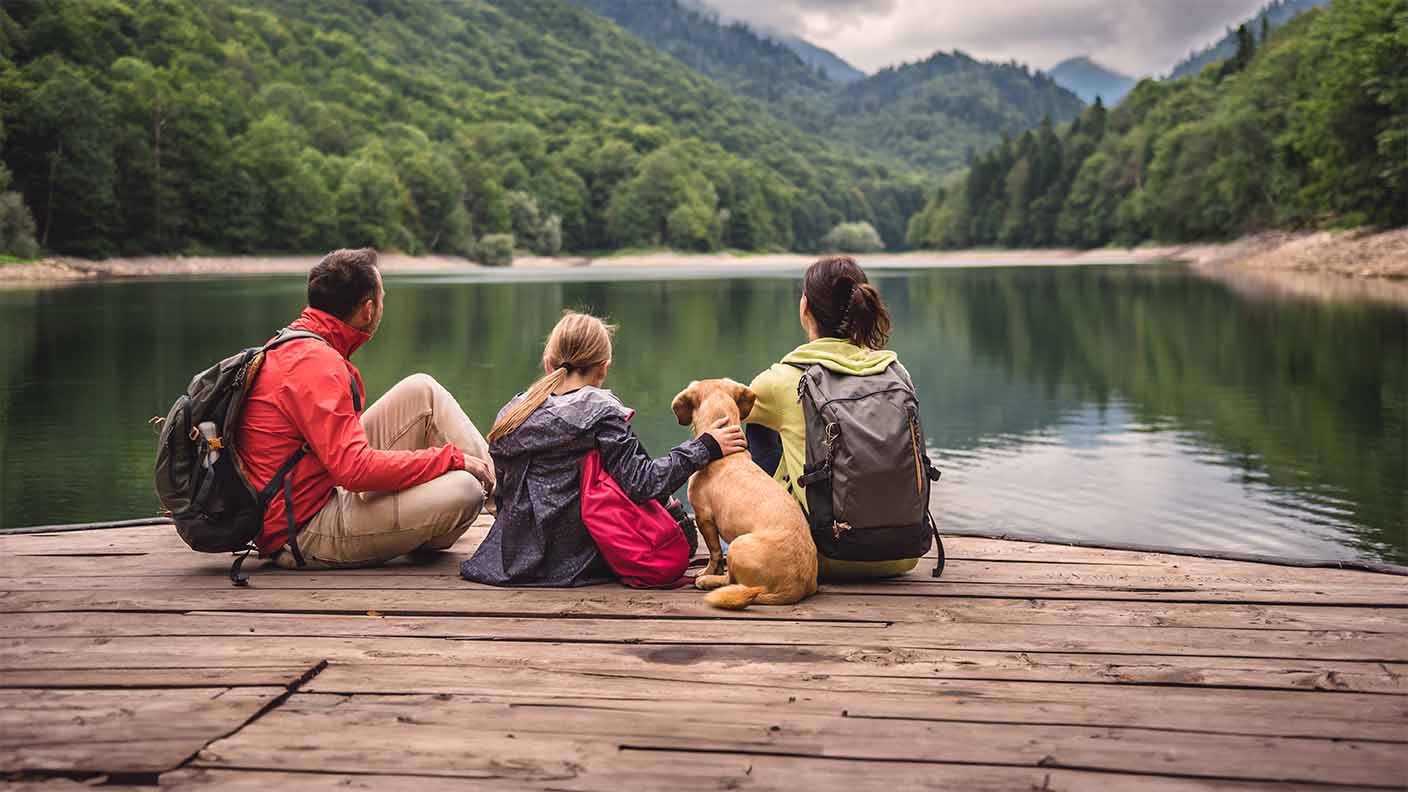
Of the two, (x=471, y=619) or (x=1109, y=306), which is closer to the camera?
(x=471, y=619)

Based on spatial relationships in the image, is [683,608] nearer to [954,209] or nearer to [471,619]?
[471,619]

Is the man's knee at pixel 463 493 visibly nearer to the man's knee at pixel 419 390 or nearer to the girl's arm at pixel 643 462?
the man's knee at pixel 419 390

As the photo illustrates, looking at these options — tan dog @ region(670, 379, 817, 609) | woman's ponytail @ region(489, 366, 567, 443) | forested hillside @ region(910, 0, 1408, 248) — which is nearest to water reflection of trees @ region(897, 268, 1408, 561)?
tan dog @ region(670, 379, 817, 609)

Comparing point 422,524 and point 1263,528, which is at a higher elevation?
point 422,524

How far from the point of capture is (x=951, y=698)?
9.98 feet

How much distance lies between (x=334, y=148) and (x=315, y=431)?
10834cm

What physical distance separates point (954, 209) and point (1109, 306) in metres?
101

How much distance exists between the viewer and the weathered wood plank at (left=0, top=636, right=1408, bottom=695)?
10.6 ft

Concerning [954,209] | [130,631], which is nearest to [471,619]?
[130,631]

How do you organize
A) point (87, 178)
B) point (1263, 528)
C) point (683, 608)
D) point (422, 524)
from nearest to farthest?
1. point (683, 608)
2. point (422, 524)
3. point (1263, 528)
4. point (87, 178)

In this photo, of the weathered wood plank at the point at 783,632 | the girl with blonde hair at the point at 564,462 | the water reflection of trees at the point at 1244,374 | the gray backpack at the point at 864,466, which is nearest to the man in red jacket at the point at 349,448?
the girl with blonde hair at the point at 564,462

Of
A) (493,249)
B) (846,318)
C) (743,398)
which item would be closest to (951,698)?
(743,398)

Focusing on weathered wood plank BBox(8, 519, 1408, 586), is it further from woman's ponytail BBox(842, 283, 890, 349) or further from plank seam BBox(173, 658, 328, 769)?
plank seam BBox(173, 658, 328, 769)

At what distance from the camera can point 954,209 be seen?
133 meters
